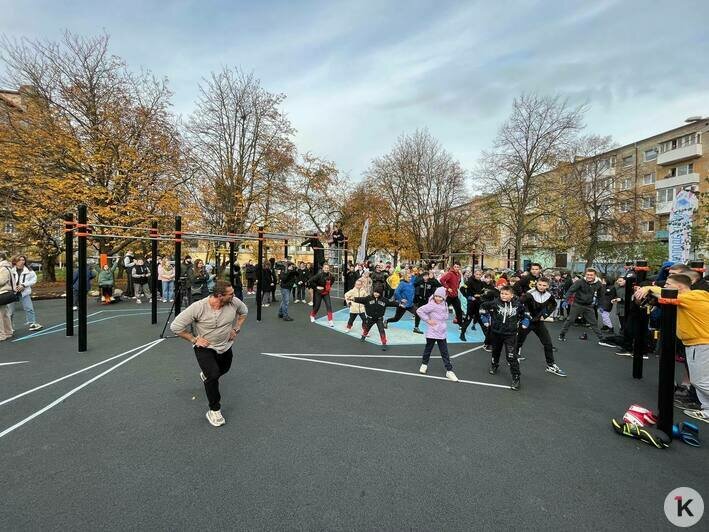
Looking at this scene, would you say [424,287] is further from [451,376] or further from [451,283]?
[451,376]

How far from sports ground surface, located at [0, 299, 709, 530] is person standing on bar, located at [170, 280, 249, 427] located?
0.36 m

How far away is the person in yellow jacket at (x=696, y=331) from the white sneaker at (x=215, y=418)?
564cm

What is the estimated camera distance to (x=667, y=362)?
413cm

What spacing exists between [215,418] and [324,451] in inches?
56.5

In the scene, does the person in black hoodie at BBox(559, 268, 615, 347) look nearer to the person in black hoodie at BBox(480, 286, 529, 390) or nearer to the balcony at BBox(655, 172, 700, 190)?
the person in black hoodie at BBox(480, 286, 529, 390)

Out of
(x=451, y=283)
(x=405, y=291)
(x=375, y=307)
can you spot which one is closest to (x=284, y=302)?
(x=405, y=291)

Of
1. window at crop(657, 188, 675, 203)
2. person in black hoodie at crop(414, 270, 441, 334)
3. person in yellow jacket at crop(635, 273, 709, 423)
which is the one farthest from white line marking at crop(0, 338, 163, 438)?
window at crop(657, 188, 675, 203)

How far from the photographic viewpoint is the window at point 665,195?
1470 inches

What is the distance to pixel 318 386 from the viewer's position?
551cm

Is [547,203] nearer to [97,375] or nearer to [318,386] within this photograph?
[318,386]

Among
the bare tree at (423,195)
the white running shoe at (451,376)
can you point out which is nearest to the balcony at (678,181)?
the bare tree at (423,195)

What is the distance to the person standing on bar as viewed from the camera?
4211mm

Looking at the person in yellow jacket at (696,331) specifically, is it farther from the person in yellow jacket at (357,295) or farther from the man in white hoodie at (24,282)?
the man in white hoodie at (24,282)

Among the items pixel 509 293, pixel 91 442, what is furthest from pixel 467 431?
pixel 91 442
